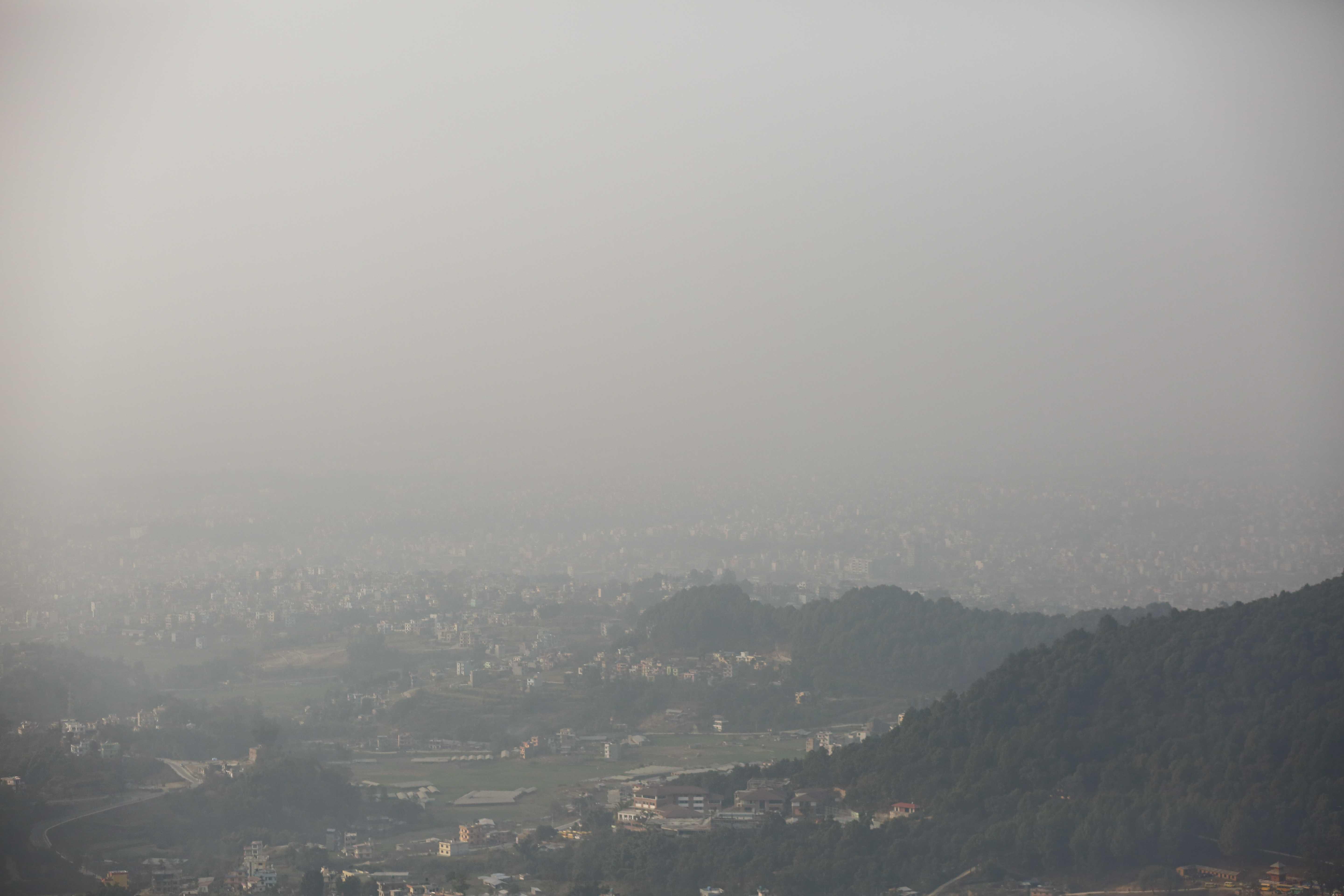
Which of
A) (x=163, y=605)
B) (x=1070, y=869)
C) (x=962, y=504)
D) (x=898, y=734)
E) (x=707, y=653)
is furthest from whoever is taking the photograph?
(x=962, y=504)

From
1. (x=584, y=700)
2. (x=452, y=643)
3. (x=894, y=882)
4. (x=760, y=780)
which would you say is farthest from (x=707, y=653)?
(x=894, y=882)

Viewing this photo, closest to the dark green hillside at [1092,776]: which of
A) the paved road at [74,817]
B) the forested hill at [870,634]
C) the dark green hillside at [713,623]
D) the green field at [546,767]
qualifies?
the green field at [546,767]

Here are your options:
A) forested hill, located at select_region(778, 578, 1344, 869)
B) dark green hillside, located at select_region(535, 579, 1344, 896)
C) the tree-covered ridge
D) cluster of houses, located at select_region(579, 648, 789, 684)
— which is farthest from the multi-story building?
cluster of houses, located at select_region(579, 648, 789, 684)

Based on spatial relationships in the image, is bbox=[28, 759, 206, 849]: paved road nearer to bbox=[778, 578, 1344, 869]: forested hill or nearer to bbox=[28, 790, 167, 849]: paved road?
bbox=[28, 790, 167, 849]: paved road

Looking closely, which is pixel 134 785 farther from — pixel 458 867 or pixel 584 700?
pixel 584 700

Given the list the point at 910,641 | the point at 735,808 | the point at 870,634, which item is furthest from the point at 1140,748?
the point at 870,634

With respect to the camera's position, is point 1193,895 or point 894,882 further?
point 894,882
